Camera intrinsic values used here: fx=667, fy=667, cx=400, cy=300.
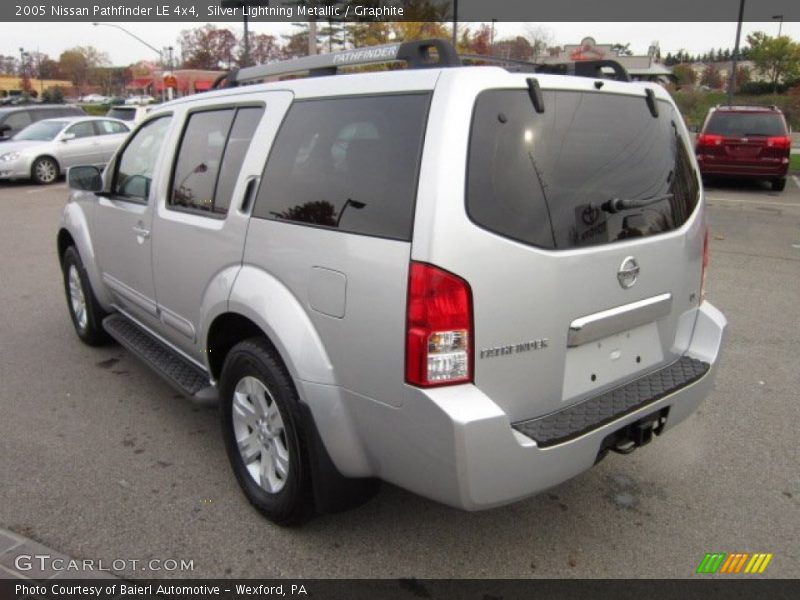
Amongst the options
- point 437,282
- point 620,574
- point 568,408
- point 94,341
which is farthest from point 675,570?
point 94,341

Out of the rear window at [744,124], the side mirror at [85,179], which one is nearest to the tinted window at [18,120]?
the side mirror at [85,179]

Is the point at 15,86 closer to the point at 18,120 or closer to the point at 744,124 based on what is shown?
the point at 18,120

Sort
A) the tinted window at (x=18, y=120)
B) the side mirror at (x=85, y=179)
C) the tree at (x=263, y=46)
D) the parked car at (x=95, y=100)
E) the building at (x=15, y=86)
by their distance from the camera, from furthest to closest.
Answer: the building at (x=15, y=86), the parked car at (x=95, y=100), the tree at (x=263, y=46), the tinted window at (x=18, y=120), the side mirror at (x=85, y=179)

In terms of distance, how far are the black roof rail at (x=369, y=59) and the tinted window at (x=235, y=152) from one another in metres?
0.31

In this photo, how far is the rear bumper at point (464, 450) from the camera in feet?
6.93

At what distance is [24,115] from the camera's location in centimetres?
1844

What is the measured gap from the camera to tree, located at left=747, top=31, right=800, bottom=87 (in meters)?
53.6

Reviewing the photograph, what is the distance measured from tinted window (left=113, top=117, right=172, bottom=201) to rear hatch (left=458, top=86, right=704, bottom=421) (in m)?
2.36

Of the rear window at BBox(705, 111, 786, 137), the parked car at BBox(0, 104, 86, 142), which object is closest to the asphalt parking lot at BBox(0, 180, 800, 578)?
the rear window at BBox(705, 111, 786, 137)

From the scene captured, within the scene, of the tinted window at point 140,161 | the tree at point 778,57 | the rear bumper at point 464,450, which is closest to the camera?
the rear bumper at point 464,450

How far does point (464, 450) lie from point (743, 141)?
44.6 ft

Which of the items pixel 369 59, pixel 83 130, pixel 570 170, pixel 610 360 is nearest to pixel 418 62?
pixel 369 59

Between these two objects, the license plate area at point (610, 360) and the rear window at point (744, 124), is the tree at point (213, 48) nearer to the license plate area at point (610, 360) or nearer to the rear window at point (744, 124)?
the rear window at point (744, 124)
